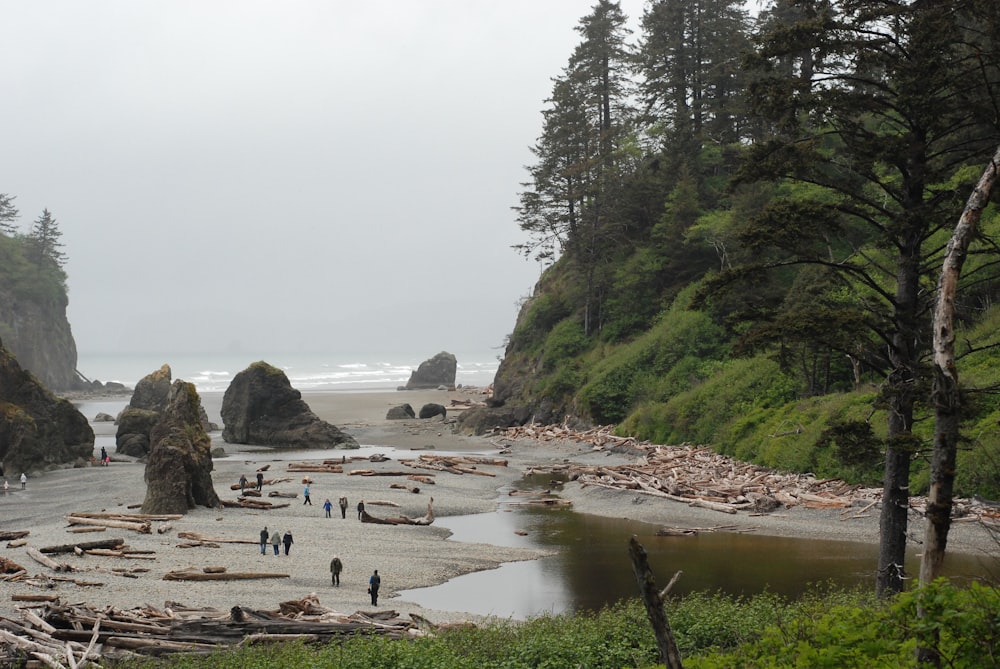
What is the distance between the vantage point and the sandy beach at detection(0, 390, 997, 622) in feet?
68.9

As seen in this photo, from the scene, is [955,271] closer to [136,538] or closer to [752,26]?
[136,538]

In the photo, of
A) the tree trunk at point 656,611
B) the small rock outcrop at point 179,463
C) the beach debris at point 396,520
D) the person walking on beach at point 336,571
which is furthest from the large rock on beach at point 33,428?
the tree trunk at point 656,611

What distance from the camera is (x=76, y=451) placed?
166 ft

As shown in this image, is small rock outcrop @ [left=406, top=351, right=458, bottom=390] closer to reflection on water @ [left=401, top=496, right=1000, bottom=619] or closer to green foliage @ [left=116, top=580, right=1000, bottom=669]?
reflection on water @ [left=401, top=496, right=1000, bottom=619]

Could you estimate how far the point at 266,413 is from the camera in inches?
2463

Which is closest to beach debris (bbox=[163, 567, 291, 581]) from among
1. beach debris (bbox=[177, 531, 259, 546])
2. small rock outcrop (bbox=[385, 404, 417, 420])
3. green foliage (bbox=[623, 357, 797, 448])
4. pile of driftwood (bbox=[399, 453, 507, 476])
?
beach debris (bbox=[177, 531, 259, 546])

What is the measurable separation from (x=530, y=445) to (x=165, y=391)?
34.3 metres

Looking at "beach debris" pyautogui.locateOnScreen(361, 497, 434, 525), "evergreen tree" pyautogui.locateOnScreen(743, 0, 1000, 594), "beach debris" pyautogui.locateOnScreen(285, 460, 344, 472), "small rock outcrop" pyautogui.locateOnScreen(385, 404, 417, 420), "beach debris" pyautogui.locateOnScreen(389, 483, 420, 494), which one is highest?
"evergreen tree" pyautogui.locateOnScreen(743, 0, 1000, 594)

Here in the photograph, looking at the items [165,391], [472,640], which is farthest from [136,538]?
[165,391]

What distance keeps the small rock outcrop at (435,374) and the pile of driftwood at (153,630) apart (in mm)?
102212

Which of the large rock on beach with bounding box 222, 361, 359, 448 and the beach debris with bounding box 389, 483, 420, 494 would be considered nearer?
the beach debris with bounding box 389, 483, 420, 494

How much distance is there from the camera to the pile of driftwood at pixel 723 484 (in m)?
29.7

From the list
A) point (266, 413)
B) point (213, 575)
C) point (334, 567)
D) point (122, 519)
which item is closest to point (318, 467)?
point (122, 519)

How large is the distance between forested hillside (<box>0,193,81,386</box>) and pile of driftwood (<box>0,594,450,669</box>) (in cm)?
11676
